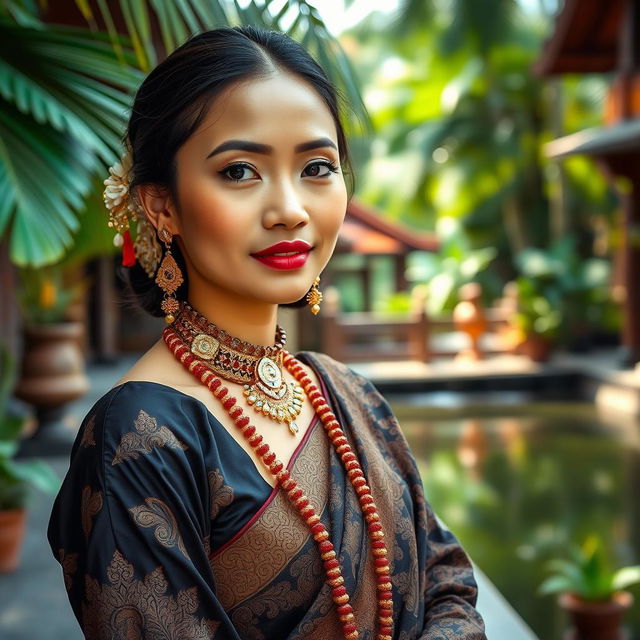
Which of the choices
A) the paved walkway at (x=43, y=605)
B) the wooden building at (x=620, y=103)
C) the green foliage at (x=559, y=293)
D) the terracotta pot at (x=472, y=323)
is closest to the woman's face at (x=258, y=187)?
the paved walkway at (x=43, y=605)

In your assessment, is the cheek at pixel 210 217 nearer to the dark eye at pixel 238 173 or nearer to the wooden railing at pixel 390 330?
the dark eye at pixel 238 173

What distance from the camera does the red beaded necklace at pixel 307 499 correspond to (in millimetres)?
1223

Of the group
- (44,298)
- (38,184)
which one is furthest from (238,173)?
(44,298)

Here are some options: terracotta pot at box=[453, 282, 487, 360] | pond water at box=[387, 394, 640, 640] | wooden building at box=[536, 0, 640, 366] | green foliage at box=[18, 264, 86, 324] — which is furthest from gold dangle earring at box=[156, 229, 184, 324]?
terracotta pot at box=[453, 282, 487, 360]

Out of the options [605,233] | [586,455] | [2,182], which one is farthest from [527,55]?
[2,182]

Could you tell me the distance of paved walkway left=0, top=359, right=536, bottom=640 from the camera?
8.36 ft

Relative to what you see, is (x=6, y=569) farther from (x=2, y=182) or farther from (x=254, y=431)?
(x=254, y=431)

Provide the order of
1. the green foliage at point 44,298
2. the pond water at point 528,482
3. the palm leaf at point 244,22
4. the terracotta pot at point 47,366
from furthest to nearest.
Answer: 1. the terracotta pot at point 47,366
2. the green foliage at point 44,298
3. the pond water at point 528,482
4. the palm leaf at point 244,22

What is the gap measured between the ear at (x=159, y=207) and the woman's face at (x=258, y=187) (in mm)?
17

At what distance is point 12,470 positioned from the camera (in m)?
3.69

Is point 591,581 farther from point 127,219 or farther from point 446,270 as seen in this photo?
point 446,270

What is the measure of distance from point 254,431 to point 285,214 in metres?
0.30

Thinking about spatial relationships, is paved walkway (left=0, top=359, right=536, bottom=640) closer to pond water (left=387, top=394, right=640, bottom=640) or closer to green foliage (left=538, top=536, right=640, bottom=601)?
green foliage (left=538, top=536, right=640, bottom=601)

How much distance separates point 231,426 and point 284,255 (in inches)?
9.5
